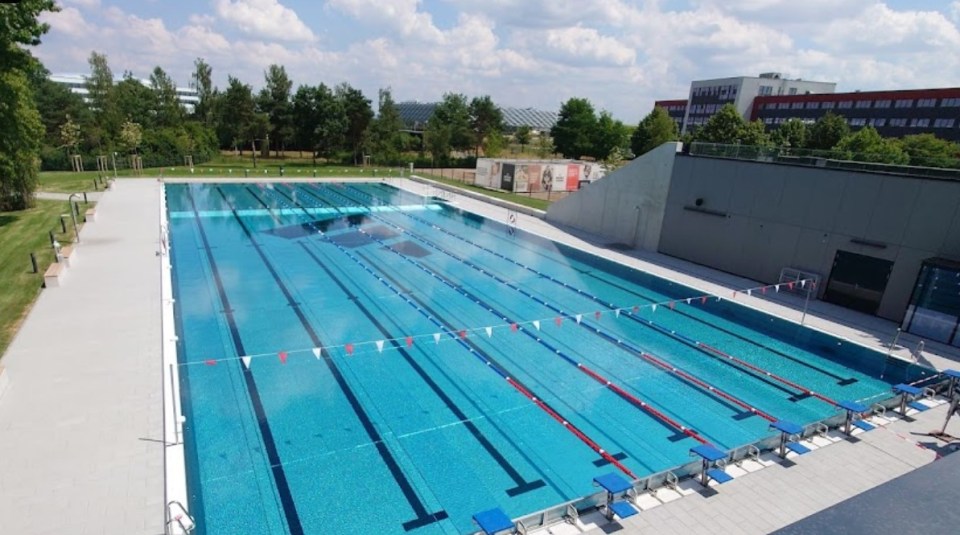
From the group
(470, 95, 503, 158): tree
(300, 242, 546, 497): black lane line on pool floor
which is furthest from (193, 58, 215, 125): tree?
(300, 242, 546, 497): black lane line on pool floor

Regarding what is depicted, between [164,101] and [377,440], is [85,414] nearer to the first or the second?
[377,440]

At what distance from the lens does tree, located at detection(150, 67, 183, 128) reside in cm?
5028

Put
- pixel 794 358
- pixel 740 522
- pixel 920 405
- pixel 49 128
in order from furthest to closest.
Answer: pixel 49 128
pixel 794 358
pixel 920 405
pixel 740 522

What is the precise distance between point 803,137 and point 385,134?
36216 millimetres

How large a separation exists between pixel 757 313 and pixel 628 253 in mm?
7070

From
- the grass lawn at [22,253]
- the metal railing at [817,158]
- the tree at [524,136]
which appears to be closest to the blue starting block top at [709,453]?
the metal railing at [817,158]

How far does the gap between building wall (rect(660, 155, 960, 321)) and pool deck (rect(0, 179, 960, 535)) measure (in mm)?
2822

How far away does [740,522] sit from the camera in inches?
257

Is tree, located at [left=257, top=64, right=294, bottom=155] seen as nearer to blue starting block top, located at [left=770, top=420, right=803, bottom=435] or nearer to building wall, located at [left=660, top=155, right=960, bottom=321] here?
building wall, located at [left=660, top=155, right=960, bottom=321]

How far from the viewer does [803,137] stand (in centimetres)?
4106

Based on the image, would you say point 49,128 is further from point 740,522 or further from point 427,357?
point 740,522

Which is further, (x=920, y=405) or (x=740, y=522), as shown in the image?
(x=920, y=405)

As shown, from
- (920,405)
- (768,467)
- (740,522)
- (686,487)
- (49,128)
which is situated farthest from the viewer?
(49,128)

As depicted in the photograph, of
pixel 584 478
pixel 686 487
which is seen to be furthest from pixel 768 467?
pixel 584 478
